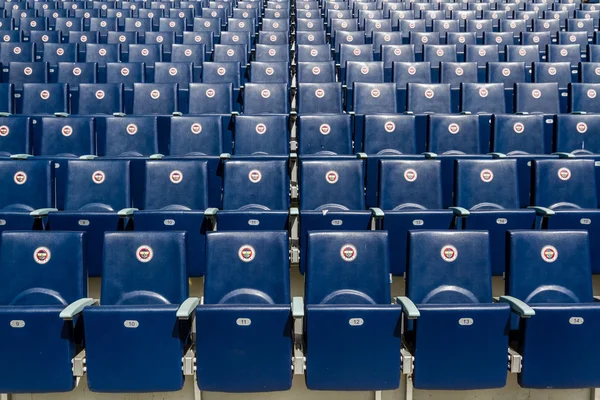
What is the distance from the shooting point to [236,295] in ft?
2.08

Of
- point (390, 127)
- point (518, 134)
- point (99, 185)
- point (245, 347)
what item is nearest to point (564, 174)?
point (518, 134)

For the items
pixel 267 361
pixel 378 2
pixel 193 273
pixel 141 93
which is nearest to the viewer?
pixel 267 361

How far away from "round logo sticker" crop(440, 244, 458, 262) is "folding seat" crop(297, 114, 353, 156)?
388 mm

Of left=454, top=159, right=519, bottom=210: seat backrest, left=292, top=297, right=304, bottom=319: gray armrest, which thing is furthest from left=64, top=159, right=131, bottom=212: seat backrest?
left=454, top=159, right=519, bottom=210: seat backrest

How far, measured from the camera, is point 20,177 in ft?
2.71

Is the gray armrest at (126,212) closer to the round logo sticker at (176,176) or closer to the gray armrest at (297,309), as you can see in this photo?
the round logo sticker at (176,176)

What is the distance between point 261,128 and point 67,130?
33 centimetres

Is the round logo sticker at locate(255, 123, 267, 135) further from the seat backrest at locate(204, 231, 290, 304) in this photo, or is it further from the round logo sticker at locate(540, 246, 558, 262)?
the round logo sticker at locate(540, 246, 558, 262)

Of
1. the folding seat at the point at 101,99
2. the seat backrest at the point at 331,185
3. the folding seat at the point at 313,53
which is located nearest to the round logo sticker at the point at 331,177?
the seat backrest at the point at 331,185

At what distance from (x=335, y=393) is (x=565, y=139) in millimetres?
629

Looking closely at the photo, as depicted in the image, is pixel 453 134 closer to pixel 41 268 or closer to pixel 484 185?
pixel 484 185

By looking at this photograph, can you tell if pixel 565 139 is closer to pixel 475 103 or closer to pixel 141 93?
pixel 475 103

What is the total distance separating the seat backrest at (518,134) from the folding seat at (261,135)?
36 cm

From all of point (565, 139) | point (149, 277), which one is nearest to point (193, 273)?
point (149, 277)
